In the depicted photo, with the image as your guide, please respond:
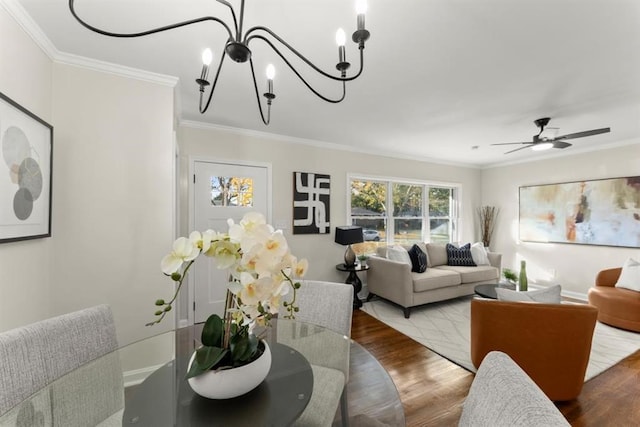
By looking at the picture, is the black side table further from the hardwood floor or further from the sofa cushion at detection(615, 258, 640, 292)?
the sofa cushion at detection(615, 258, 640, 292)

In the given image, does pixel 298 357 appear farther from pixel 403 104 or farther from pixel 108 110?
→ pixel 403 104

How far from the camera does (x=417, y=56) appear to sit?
1885mm

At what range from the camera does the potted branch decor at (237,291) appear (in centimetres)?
77

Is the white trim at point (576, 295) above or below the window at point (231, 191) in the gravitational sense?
below

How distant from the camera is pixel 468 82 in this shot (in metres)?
2.25

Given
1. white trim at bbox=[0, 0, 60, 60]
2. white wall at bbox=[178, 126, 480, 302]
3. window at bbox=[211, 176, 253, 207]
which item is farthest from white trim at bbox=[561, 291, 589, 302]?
white trim at bbox=[0, 0, 60, 60]

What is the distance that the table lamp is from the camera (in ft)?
12.1

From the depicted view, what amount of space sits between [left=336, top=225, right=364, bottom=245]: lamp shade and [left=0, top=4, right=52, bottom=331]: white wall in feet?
9.40

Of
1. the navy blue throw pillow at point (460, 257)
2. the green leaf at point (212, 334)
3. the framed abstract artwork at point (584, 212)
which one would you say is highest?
the framed abstract artwork at point (584, 212)

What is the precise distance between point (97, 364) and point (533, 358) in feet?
8.35

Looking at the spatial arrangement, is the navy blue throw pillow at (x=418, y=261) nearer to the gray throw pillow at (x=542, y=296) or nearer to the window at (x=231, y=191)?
the gray throw pillow at (x=542, y=296)

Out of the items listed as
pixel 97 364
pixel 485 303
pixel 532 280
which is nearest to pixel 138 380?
pixel 97 364

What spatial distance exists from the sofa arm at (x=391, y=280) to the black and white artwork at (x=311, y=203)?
90cm

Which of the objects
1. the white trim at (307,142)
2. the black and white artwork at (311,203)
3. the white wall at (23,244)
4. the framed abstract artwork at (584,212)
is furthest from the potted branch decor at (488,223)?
the white wall at (23,244)
